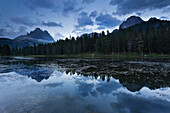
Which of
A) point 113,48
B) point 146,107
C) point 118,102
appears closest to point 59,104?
point 118,102

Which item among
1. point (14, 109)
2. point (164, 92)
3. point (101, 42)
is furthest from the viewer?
point (101, 42)

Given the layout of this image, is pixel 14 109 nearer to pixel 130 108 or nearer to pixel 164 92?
pixel 130 108

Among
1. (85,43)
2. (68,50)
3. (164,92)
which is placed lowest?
(164,92)

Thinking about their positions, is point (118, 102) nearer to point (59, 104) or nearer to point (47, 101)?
point (59, 104)

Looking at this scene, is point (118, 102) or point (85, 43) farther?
point (85, 43)

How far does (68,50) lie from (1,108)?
121 metres

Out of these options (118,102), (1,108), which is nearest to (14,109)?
(1,108)

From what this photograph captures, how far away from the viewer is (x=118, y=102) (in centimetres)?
874

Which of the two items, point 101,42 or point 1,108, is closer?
point 1,108

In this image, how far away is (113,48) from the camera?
9069cm

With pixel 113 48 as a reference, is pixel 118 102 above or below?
below

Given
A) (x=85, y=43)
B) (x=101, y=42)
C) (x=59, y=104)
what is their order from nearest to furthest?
(x=59, y=104), (x=101, y=42), (x=85, y=43)

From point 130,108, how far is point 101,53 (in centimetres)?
9427

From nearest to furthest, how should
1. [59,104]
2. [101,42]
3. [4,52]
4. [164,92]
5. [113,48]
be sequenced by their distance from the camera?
[59,104] → [164,92] → [113,48] → [101,42] → [4,52]
